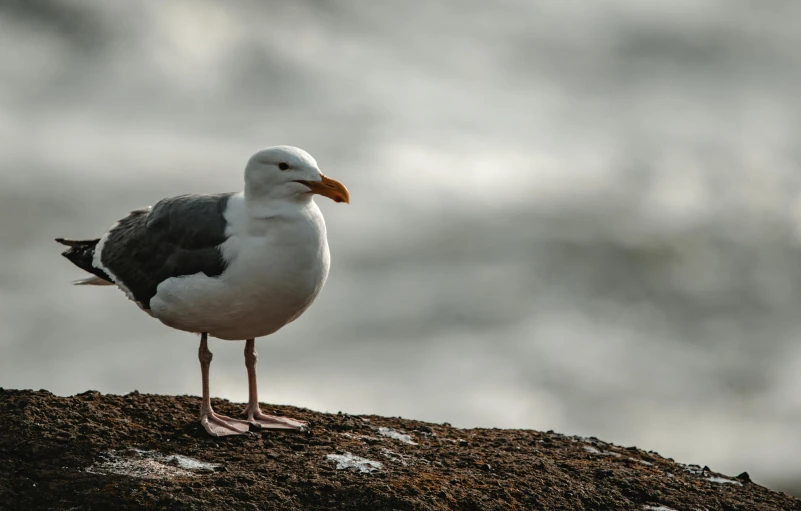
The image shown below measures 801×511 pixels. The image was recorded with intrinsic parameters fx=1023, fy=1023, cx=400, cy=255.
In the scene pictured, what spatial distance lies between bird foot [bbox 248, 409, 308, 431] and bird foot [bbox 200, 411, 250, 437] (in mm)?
164

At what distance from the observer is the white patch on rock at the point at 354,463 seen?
25.9 feet

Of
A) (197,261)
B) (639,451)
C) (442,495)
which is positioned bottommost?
(442,495)

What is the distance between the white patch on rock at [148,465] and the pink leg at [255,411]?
4.26 ft

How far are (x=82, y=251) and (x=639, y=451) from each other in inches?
244

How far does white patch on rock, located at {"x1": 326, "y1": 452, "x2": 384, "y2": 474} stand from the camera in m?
7.88

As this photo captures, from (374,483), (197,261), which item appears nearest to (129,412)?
(197,261)

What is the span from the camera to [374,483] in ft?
24.3

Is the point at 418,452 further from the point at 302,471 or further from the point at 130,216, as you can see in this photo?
the point at 130,216

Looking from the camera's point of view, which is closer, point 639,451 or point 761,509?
point 761,509

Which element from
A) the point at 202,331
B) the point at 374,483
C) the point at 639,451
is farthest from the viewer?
the point at 639,451

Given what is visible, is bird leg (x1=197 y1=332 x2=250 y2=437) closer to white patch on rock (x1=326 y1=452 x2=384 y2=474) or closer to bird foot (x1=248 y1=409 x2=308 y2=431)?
bird foot (x1=248 y1=409 x2=308 y2=431)

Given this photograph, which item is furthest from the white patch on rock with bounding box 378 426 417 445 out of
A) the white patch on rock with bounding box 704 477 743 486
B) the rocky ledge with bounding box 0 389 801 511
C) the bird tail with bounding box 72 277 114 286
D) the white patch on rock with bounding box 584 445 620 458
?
the bird tail with bounding box 72 277 114 286

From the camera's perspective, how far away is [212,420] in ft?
29.4

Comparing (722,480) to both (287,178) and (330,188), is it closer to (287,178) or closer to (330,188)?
(330,188)
